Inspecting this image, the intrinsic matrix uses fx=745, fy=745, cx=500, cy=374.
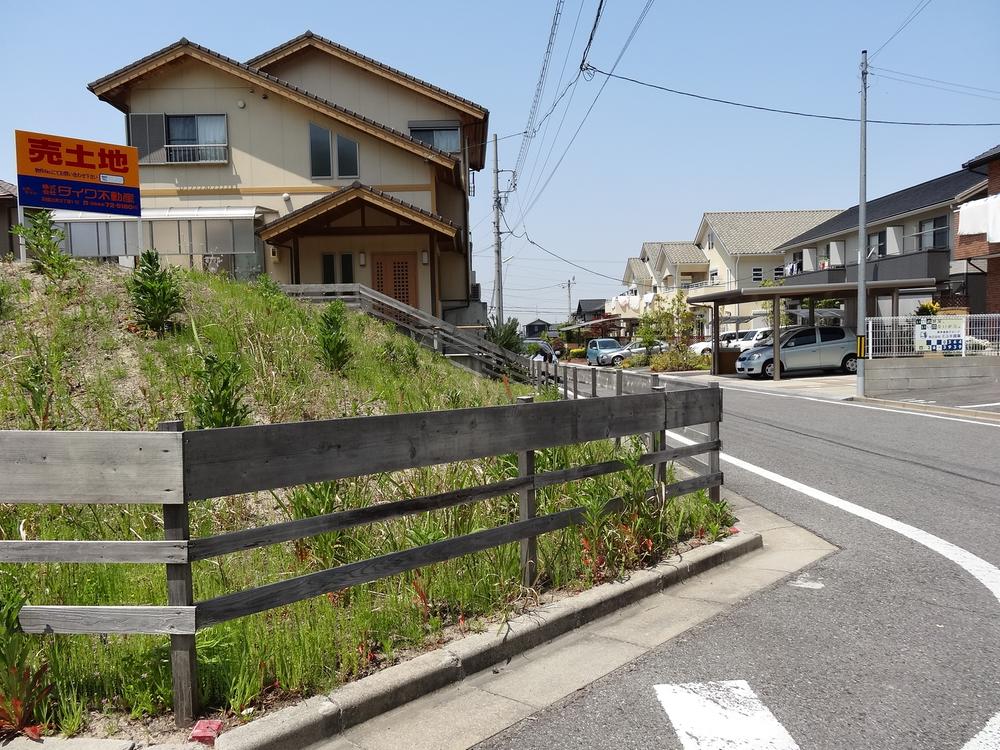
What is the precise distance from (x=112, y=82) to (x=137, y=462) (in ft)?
70.3

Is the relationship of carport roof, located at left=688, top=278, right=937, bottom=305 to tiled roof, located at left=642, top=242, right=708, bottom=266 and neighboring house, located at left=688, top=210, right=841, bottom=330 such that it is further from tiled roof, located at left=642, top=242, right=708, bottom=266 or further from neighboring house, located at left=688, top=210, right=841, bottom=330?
tiled roof, located at left=642, top=242, right=708, bottom=266

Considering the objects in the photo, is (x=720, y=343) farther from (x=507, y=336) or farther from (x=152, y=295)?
(x=152, y=295)

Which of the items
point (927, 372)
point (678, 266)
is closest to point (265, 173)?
point (927, 372)

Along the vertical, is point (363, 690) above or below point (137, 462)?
below

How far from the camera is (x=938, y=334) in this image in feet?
69.3

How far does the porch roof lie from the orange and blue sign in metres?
5.70

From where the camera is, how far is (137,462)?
9.86 ft

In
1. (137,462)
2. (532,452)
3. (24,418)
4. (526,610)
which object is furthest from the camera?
(24,418)

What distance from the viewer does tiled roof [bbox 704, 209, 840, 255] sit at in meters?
52.1

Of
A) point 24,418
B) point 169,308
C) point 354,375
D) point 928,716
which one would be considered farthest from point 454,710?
point 169,308

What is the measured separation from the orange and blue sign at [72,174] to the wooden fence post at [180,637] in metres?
12.7

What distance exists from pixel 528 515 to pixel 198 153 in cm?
2059

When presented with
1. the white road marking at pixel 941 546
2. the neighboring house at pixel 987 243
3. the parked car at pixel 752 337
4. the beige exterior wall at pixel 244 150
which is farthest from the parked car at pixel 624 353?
the white road marking at pixel 941 546

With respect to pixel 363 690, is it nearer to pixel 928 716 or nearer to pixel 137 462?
pixel 137 462
